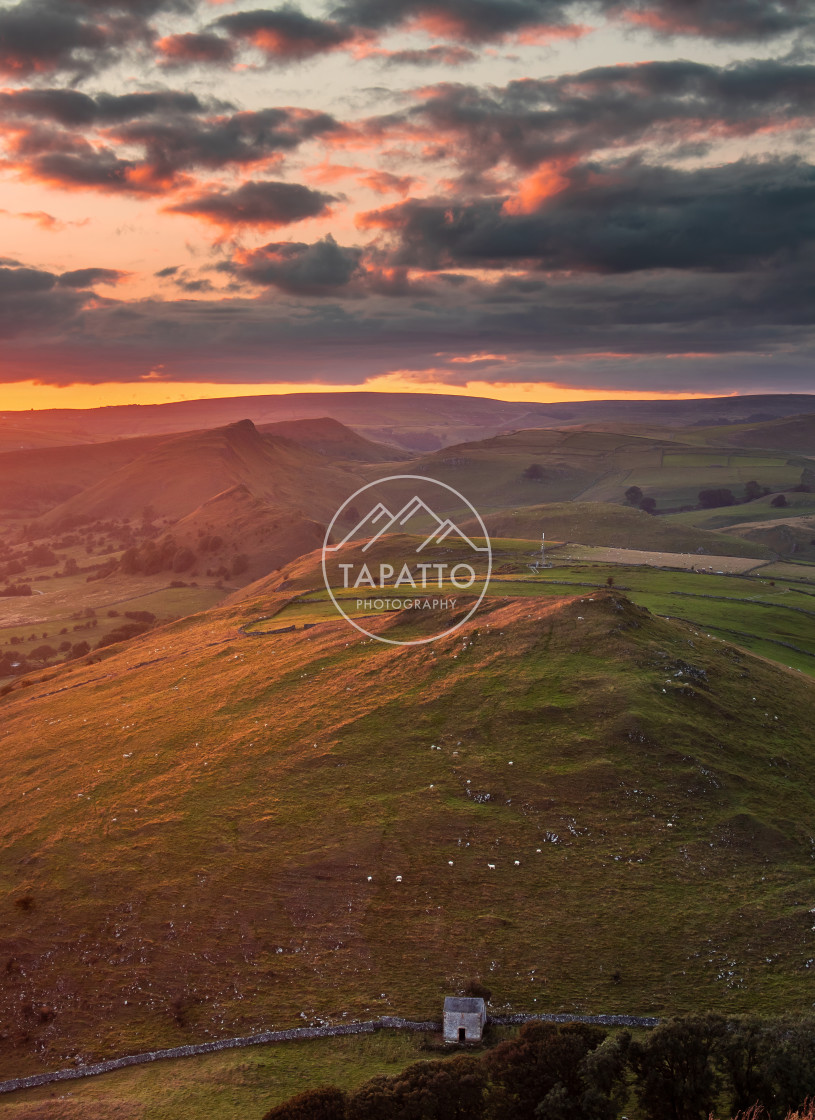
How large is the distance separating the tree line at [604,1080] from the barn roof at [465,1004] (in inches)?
122

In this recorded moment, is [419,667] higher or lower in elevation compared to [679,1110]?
higher

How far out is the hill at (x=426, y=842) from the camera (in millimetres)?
41438

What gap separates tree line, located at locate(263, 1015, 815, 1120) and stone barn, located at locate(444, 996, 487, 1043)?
9.20 ft

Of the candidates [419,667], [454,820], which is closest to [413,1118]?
[454,820]

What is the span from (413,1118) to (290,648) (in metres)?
62.7

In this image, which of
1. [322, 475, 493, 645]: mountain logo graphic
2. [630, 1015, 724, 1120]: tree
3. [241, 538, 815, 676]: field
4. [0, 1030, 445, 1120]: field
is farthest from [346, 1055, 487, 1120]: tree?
[241, 538, 815, 676]: field

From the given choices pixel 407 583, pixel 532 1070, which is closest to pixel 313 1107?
pixel 532 1070

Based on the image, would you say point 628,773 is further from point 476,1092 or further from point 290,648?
point 290,648

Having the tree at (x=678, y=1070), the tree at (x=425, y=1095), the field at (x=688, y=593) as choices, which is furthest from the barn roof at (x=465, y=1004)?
the field at (x=688, y=593)

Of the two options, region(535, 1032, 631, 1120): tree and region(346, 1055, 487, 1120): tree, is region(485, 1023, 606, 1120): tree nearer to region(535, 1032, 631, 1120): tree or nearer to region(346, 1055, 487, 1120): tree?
region(535, 1032, 631, 1120): tree

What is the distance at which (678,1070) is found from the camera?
33000mm

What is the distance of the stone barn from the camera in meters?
37.0

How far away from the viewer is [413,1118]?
1244 inches

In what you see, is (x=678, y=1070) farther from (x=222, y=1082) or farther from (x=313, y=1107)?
(x=222, y=1082)
